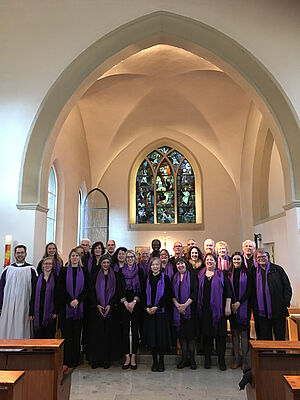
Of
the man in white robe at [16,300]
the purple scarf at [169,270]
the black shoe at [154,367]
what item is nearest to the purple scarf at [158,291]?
the purple scarf at [169,270]

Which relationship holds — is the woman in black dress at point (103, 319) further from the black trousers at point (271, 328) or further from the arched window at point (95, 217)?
the arched window at point (95, 217)

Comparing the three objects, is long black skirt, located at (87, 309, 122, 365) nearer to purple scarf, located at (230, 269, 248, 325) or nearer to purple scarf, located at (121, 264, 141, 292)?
purple scarf, located at (121, 264, 141, 292)

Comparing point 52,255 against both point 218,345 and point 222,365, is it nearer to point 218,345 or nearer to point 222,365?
point 218,345

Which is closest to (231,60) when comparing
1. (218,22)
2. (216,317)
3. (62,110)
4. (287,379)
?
(218,22)

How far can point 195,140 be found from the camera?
36.5 ft

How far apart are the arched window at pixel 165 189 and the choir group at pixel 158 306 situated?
690 cm

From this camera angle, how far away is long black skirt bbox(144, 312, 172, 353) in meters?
4.08

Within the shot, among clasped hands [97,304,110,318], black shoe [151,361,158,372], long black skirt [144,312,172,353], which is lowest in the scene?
black shoe [151,361,158,372]

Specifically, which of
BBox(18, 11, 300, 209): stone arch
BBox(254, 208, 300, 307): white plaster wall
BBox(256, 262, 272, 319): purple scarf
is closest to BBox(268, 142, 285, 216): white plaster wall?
BBox(254, 208, 300, 307): white plaster wall

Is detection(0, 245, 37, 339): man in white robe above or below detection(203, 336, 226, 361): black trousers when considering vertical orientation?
above

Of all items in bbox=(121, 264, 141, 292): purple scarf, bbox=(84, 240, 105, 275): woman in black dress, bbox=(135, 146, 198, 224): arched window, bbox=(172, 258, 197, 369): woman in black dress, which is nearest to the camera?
bbox=(172, 258, 197, 369): woman in black dress

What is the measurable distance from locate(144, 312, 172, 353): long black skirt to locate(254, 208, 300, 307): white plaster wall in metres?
2.13

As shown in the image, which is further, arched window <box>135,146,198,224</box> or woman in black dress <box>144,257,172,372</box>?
arched window <box>135,146,198,224</box>

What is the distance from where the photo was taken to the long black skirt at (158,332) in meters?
4.08
